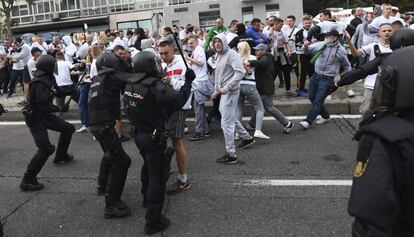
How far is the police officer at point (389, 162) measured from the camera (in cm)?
181

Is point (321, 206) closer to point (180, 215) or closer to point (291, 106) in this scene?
point (180, 215)

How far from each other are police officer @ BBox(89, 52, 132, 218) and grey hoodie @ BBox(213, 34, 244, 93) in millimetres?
1729

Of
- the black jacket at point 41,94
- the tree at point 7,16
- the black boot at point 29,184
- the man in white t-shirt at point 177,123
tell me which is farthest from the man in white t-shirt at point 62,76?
the tree at point 7,16

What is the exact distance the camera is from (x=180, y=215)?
4543 mm

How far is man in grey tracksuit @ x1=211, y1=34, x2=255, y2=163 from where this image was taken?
19.7ft

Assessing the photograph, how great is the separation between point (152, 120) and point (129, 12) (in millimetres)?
45380

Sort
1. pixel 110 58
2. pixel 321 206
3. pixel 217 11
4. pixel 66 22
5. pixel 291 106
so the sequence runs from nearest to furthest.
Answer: pixel 321 206 < pixel 110 58 < pixel 291 106 < pixel 217 11 < pixel 66 22

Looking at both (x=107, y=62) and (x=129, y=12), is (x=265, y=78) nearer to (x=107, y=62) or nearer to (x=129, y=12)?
(x=107, y=62)

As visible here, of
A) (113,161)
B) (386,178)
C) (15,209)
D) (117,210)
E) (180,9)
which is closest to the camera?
(386,178)

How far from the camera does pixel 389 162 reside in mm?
1829

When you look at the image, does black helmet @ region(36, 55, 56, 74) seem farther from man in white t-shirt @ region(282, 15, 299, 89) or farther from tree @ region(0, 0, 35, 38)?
tree @ region(0, 0, 35, 38)

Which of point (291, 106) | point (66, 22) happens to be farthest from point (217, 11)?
point (291, 106)

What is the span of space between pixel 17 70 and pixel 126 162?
9.21 metres

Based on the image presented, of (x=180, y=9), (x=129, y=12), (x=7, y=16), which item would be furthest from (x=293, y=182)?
(x=129, y=12)
